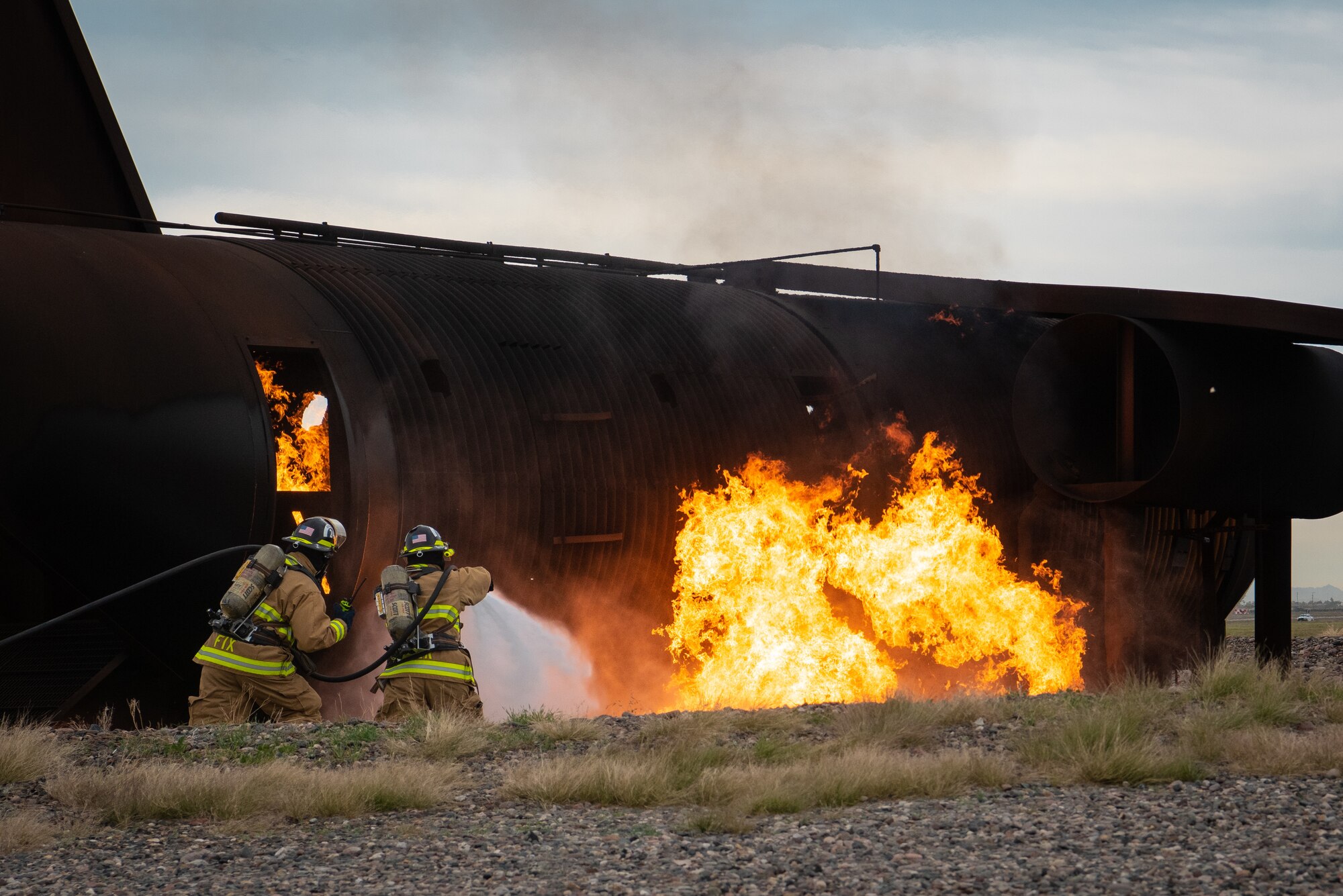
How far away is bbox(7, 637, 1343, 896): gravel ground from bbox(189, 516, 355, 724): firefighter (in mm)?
2199

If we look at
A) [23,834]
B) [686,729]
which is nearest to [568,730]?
[686,729]

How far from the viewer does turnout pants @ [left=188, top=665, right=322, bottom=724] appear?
1077 cm

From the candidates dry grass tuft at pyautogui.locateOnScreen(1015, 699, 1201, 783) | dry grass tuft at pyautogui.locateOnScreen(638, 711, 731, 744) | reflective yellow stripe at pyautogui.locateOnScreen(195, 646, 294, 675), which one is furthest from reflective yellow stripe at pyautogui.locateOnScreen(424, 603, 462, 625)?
dry grass tuft at pyautogui.locateOnScreen(1015, 699, 1201, 783)

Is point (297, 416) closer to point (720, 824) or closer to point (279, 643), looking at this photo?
point (279, 643)

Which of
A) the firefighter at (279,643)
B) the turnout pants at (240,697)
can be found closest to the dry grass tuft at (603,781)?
the firefighter at (279,643)

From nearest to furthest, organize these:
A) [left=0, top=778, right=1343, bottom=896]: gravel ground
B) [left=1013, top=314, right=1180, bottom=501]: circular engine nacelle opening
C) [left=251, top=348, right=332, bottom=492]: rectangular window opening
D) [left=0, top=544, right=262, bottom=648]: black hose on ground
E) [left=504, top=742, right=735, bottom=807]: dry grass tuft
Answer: [left=0, top=778, right=1343, bottom=896]: gravel ground → [left=504, top=742, right=735, bottom=807]: dry grass tuft → [left=0, top=544, right=262, bottom=648]: black hose on ground → [left=251, top=348, right=332, bottom=492]: rectangular window opening → [left=1013, top=314, right=1180, bottom=501]: circular engine nacelle opening

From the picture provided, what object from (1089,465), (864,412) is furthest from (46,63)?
(1089,465)

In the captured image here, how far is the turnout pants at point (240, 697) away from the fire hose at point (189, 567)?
0.24 meters

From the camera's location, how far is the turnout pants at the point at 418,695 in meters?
11.1

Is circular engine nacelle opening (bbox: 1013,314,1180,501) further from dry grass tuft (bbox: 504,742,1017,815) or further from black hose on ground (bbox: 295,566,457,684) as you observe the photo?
black hose on ground (bbox: 295,566,457,684)

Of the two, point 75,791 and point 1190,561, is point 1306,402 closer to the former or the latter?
point 1190,561

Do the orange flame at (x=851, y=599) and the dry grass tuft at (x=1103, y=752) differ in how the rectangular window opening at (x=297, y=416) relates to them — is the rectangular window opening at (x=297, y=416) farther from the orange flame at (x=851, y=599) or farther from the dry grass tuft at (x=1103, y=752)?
the dry grass tuft at (x=1103, y=752)

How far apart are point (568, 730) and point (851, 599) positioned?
191 inches

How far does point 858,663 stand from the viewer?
563 inches
